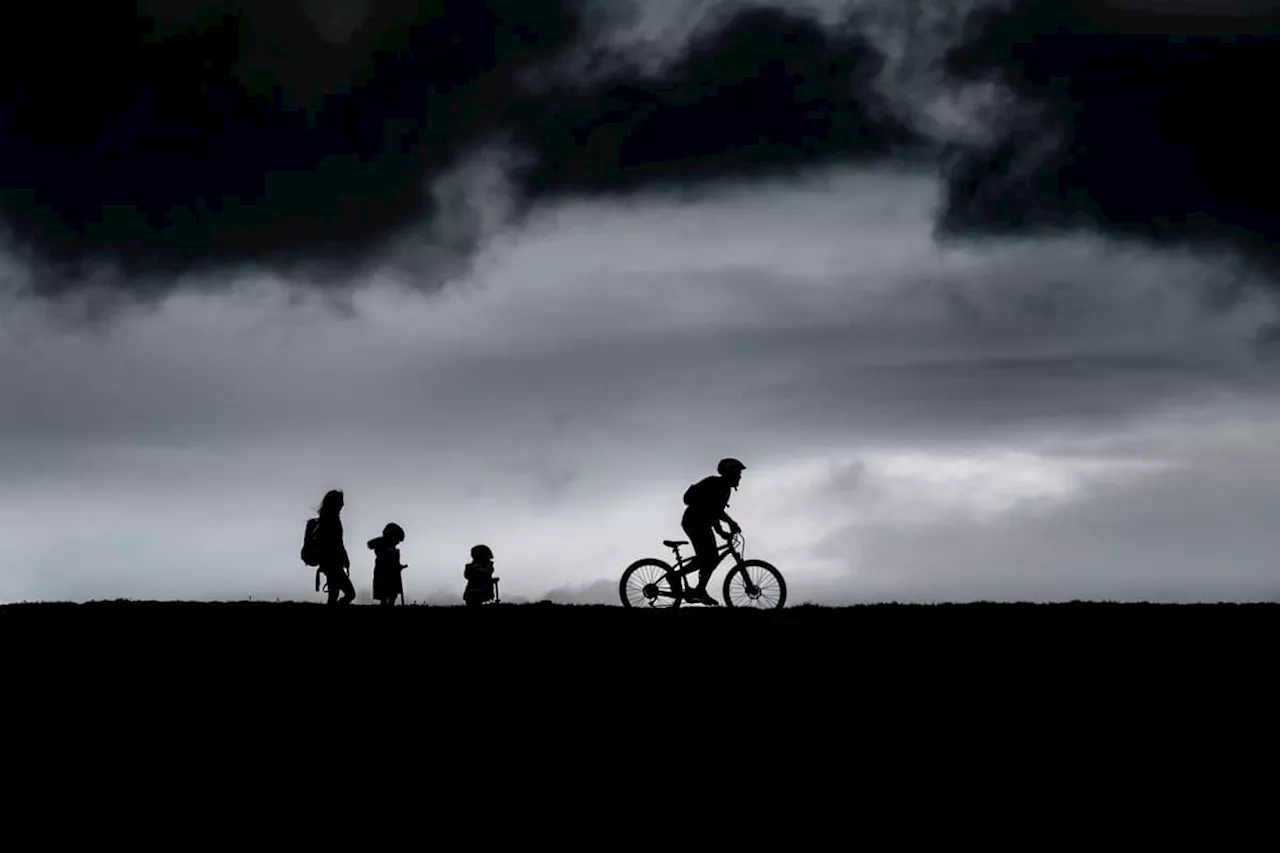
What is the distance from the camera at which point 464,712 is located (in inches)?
527

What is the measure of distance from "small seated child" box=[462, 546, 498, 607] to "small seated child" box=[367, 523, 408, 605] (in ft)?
4.02

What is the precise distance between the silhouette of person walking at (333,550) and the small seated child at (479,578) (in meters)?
1.94

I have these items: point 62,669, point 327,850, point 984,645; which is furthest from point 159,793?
point 984,645

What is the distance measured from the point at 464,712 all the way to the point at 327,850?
3.69 m

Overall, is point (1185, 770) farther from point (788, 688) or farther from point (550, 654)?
point (550, 654)

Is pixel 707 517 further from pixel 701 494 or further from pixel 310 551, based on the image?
pixel 310 551

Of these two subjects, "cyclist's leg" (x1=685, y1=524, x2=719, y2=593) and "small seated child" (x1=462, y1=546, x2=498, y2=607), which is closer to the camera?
"cyclist's leg" (x1=685, y1=524, x2=719, y2=593)

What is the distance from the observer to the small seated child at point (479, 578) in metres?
24.4

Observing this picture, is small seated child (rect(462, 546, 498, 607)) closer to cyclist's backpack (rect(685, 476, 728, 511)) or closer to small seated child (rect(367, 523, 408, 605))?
small seated child (rect(367, 523, 408, 605))

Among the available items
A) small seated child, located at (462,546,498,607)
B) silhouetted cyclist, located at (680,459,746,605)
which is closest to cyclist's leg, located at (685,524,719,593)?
silhouetted cyclist, located at (680,459,746,605)

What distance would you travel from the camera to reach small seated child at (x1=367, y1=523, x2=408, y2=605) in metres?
24.4

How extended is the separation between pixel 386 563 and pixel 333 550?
115cm

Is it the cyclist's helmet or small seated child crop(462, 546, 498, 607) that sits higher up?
the cyclist's helmet

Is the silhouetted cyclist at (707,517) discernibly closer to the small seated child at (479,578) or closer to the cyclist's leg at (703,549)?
the cyclist's leg at (703,549)
